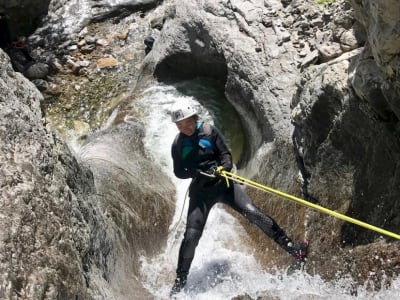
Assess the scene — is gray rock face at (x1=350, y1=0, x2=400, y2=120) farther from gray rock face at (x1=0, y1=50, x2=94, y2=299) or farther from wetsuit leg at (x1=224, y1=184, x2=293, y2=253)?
gray rock face at (x1=0, y1=50, x2=94, y2=299)

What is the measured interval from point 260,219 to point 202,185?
0.99 m

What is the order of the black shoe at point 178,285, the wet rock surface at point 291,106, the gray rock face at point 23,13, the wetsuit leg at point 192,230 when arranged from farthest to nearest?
the gray rock face at point 23,13, the black shoe at point 178,285, the wetsuit leg at point 192,230, the wet rock surface at point 291,106

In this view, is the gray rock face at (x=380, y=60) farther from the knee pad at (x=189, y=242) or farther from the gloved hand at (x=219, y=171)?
the knee pad at (x=189, y=242)

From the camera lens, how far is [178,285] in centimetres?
783

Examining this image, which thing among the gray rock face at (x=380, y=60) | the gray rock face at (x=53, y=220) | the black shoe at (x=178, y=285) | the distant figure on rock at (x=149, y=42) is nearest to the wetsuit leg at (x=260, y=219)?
the black shoe at (x=178, y=285)

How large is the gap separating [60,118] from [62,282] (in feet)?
30.8

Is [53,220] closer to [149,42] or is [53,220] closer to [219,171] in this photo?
[219,171]

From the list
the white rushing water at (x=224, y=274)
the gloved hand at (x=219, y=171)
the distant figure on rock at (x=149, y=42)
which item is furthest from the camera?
the distant figure on rock at (x=149, y=42)

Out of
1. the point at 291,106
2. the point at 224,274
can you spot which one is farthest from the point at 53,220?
the point at 291,106

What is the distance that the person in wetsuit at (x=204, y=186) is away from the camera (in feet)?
24.7

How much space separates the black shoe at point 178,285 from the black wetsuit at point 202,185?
0.06 metres

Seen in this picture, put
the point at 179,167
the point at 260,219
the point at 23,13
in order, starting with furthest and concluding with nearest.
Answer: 1. the point at 23,13
2. the point at 260,219
3. the point at 179,167

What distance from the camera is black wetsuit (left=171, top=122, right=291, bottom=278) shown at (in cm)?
756

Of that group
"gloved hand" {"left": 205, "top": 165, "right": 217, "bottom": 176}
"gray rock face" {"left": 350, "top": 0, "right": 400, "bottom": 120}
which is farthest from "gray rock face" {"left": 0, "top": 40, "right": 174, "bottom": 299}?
"gray rock face" {"left": 350, "top": 0, "right": 400, "bottom": 120}
